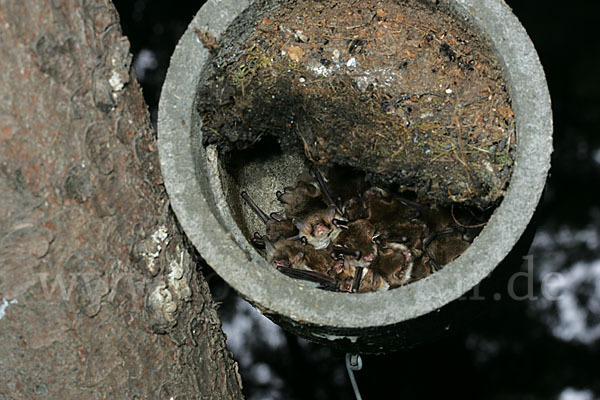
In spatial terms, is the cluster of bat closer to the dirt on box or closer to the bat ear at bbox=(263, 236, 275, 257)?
the bat ear at bbox=(263, 236, 275, 257)

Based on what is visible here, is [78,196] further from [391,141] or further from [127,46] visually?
[391,141]

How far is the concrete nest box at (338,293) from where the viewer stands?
50.8 inches

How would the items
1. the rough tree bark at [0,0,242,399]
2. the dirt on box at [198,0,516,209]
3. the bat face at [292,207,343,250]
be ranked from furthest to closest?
the bat face at [292,207,343,250]
the dirt on box at [198,0,516,209]
the rough tree bark at [0,0,242,399]

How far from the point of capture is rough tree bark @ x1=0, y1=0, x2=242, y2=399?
108 centimetres

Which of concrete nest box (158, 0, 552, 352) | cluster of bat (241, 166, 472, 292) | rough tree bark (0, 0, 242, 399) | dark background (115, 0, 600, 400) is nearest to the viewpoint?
rough tree bark (0, 0, 242, 399)

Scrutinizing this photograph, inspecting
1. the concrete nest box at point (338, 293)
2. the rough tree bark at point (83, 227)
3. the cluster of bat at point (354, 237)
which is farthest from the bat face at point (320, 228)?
the rough tree bark at point (83, 227)

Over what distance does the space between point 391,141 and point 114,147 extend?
0.69 meters

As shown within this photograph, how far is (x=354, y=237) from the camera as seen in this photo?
1791mm

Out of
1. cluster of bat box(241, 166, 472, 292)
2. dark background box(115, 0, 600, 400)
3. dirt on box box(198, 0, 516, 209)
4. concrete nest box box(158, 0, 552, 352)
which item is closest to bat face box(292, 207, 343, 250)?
cluster of bat box(241, 166, 472, 292)

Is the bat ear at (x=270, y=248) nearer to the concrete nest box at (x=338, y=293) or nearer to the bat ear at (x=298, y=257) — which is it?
the bat ear at (x=298, y=257)

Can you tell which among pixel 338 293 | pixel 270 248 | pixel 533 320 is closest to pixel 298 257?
pixel 270 248

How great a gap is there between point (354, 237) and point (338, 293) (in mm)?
489

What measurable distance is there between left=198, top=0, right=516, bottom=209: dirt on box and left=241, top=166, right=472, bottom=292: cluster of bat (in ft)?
0.53

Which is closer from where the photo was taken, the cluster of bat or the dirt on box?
the dirt on box
